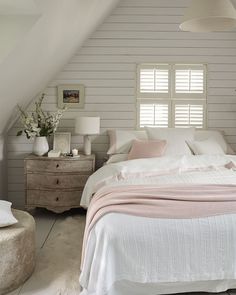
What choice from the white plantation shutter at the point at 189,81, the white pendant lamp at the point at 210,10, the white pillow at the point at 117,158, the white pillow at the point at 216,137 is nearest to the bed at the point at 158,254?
the white pendant lamp at the point at 210,10

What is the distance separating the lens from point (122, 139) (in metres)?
4.48

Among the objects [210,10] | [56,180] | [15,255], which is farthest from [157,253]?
[56,180]

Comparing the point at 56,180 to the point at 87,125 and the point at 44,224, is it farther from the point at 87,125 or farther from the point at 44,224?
the point at 87,125

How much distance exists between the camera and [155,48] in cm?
471

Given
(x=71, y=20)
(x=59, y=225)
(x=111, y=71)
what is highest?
(x=71, y=20)

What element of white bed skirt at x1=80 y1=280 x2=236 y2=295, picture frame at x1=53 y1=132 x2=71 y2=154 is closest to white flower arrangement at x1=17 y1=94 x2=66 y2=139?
picture frame at x1=53 y1=132 x2=71 y2=154

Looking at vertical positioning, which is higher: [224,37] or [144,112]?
[224,37]

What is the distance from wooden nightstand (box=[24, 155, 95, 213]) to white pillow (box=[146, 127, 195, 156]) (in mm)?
903

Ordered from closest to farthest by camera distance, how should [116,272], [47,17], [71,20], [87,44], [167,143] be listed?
[116,272], [47,17], [71,20], [167,143], [87,44]

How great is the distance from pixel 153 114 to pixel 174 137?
0.55 m

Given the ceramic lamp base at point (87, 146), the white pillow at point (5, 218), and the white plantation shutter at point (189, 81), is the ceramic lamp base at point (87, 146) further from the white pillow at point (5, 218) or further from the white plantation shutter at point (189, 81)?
the white pillow at point (5, 218)

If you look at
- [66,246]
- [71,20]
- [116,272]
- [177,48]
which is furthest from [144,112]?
[116,272]

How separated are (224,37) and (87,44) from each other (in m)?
1.79

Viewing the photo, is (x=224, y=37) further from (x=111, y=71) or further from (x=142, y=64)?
(x=111, y=71)
